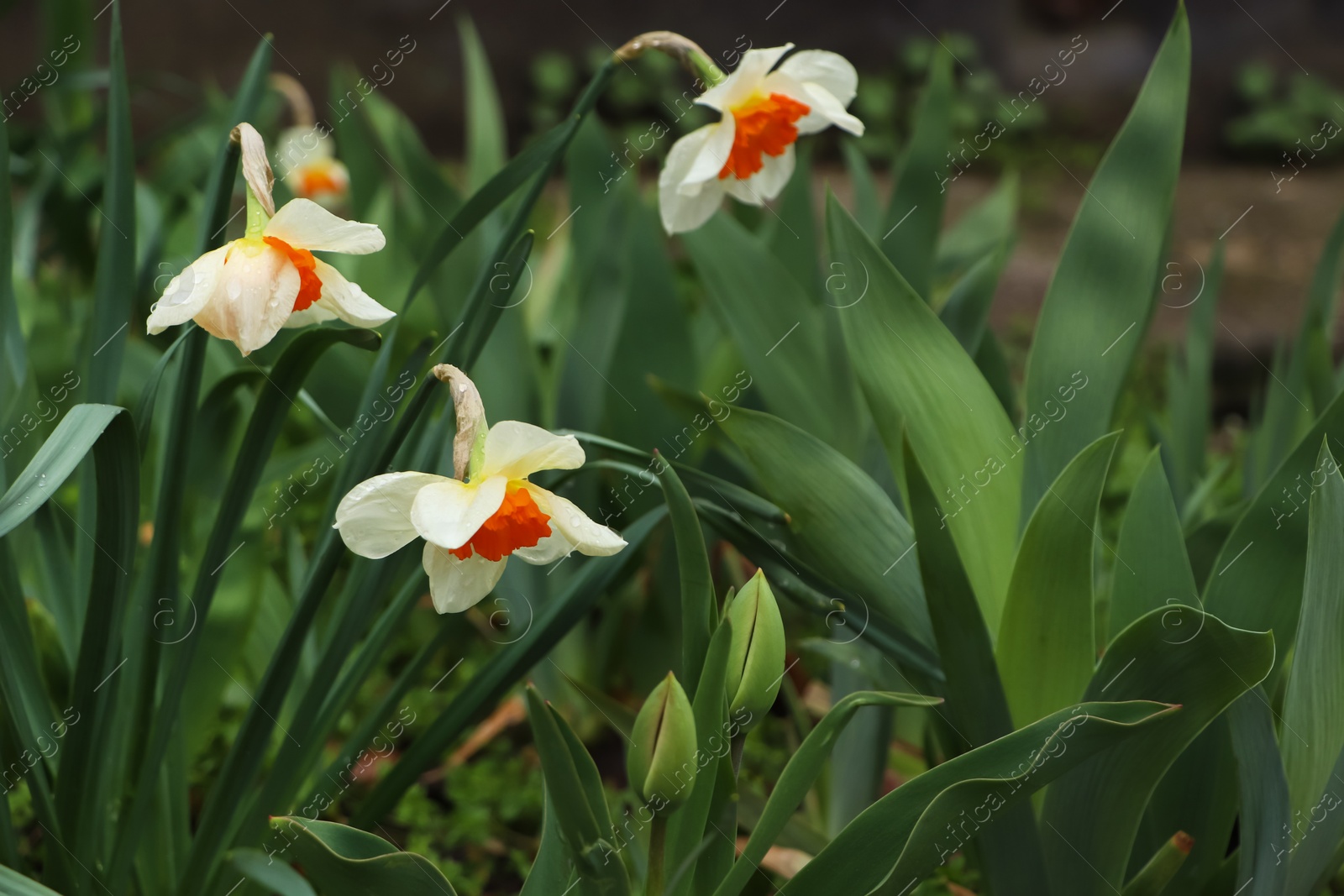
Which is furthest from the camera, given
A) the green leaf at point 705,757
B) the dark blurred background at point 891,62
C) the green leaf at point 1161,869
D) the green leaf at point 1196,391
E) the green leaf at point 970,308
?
the dark blurred background at point 891,62

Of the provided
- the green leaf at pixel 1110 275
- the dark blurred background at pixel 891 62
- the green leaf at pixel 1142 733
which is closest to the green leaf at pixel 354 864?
the green leaf at pixel 1142 733

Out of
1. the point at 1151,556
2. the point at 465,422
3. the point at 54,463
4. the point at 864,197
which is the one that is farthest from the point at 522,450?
the point at 864,197

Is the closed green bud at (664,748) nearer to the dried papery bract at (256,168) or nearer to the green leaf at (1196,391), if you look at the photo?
the dried papery bract at (256,168)

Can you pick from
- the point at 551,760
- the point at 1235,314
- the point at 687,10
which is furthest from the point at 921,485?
the point at 687,10

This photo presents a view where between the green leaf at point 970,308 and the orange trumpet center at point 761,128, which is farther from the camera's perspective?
the green leaf at point 970,308

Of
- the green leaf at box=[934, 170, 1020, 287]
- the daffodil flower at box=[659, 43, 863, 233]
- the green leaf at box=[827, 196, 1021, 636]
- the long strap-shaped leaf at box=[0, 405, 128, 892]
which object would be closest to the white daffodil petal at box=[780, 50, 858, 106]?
the daffodil flower at box=[659, 43, 863, 233]

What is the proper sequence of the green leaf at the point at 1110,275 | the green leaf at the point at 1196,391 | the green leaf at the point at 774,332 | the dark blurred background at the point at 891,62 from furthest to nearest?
1. the dark blurred background at the point at 891,62
2. the green leaf at the point at 1196,391
3. the green leaf at the point at 774,332
4. the green leaf at the point at 1110,275

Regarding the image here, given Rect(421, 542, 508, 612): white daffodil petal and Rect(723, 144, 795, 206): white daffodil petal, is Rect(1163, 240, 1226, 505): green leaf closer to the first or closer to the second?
Rect(723, 144, 795, 206): white daffodil petal
